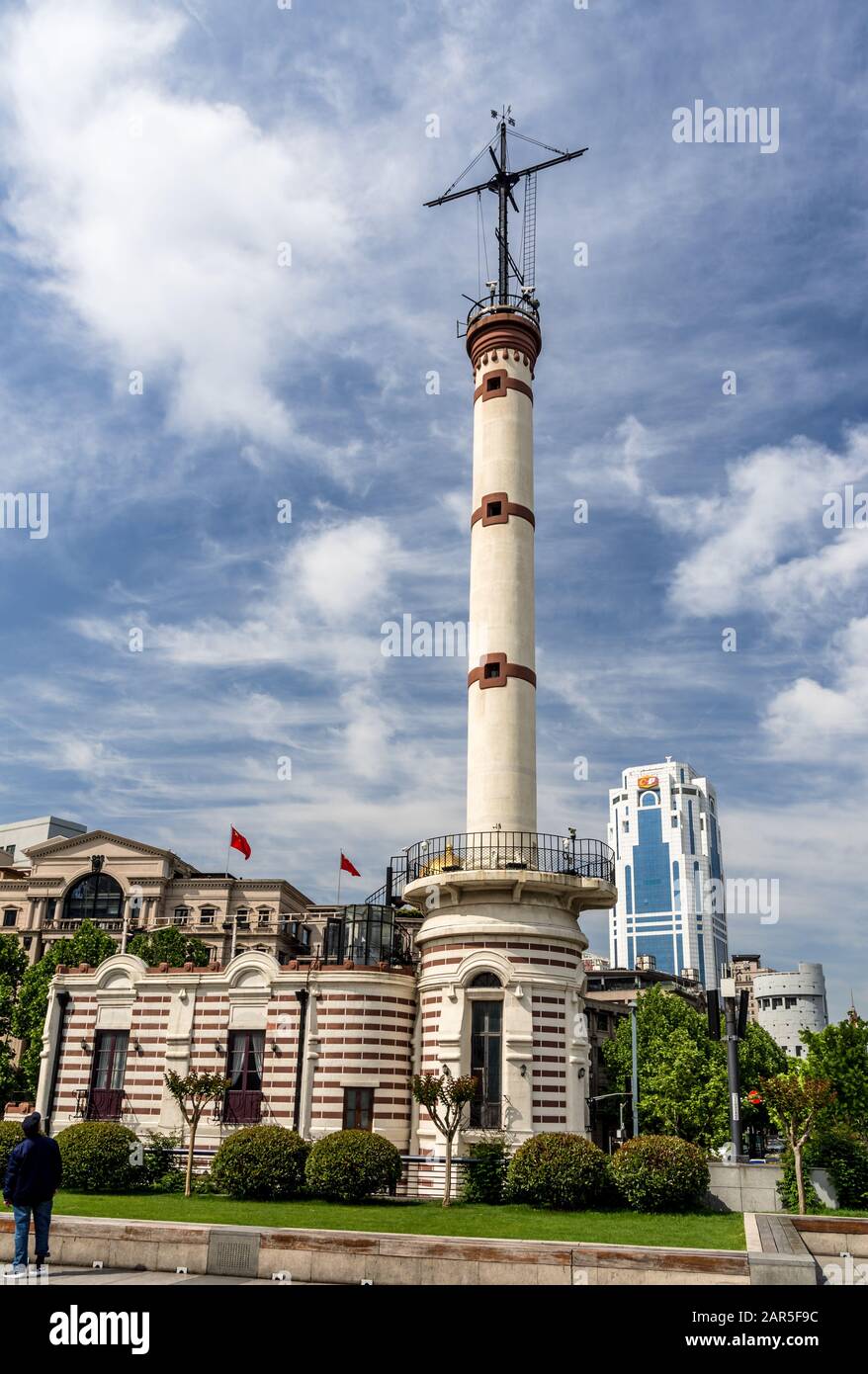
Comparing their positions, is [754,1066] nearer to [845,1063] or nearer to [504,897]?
[845,1063]

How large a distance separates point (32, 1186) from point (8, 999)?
168 ft

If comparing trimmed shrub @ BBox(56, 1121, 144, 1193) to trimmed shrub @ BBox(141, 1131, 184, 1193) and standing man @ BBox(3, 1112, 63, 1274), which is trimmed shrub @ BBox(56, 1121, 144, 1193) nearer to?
trimmed shrub @ BBox(141, 1131, 184, 1193)

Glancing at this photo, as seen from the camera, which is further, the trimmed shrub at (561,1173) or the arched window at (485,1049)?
the arched window at (485,1049)

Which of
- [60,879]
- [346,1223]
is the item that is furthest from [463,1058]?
[60,879]

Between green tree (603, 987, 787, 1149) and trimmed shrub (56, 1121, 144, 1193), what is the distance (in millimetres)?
40099

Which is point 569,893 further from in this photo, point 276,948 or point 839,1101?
point 276,948

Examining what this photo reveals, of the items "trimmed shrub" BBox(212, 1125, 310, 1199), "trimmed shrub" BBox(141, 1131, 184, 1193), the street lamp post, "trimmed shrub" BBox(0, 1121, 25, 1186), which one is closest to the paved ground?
"trimmed shrub" BBox(212, 1125, 310, 1199)

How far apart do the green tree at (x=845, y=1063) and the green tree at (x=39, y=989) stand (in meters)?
39.7

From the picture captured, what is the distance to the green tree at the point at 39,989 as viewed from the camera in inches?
2259

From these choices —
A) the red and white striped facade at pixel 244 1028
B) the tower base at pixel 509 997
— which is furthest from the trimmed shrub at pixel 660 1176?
the red and white striped facade at pixel 244 1028

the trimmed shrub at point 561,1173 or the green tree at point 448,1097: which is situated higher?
the green tree at point 448,1097

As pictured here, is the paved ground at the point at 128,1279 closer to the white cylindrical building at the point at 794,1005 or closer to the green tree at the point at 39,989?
the green tree at the point at 39,989
